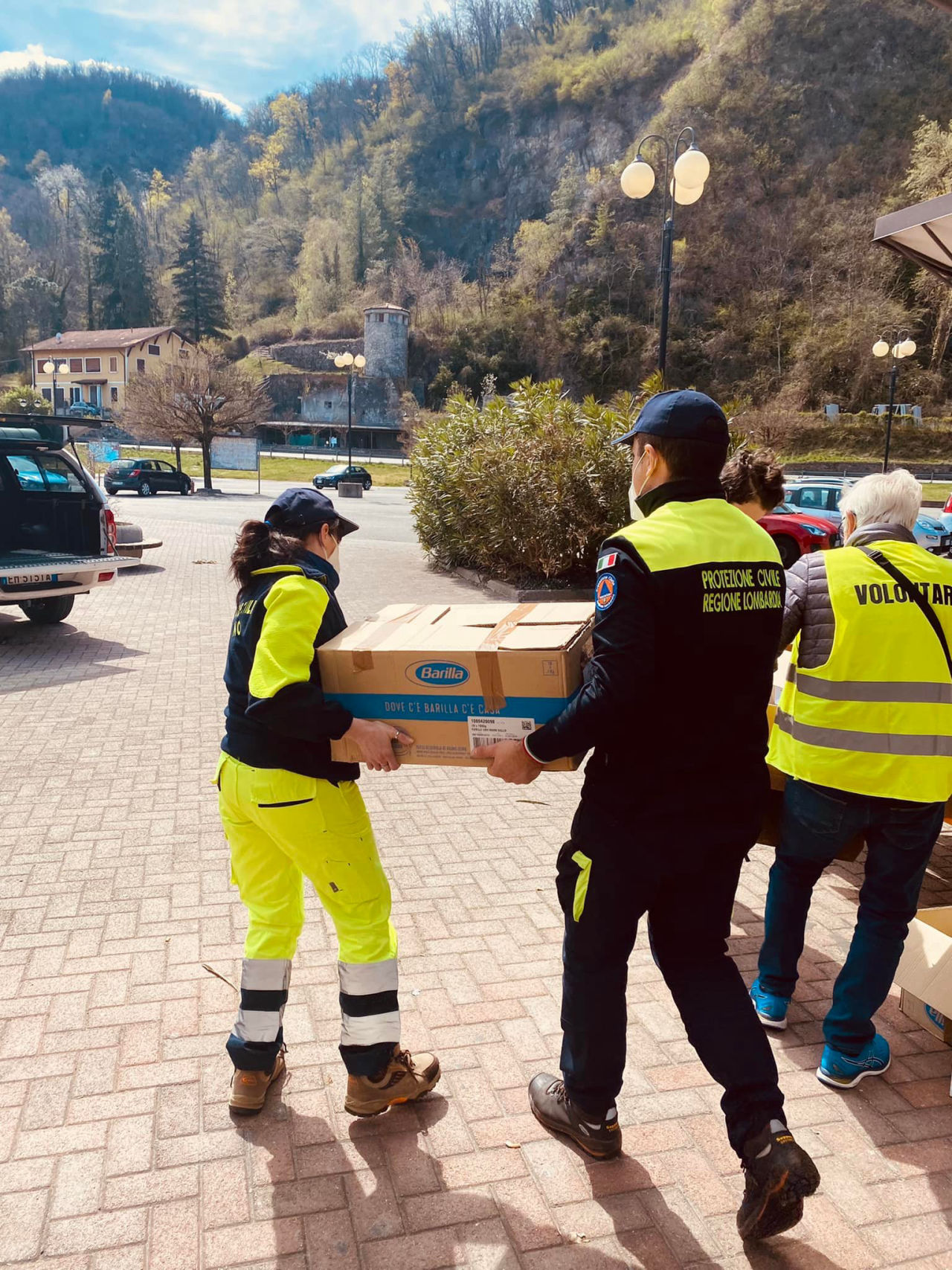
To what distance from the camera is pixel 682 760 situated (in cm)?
205

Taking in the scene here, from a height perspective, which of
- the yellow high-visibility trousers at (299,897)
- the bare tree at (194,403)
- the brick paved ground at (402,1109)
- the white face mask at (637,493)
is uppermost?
the bare tree at (194,403)

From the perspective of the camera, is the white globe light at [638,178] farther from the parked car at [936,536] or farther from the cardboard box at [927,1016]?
the cardboard box at [927,1016]

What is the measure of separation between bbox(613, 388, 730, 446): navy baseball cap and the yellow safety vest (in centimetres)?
79

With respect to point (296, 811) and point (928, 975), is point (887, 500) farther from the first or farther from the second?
point (296, 811)

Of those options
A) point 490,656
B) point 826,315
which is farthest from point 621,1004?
point 826,315

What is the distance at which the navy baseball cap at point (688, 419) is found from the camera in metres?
Result: 2.10

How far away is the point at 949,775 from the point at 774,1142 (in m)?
1.17

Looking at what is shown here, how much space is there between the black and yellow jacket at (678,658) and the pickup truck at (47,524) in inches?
311

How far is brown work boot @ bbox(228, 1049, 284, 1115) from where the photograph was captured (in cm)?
258

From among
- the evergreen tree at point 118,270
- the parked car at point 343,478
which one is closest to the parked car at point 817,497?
the parked car at point 343,478

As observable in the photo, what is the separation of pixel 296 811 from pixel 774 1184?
1.45 m

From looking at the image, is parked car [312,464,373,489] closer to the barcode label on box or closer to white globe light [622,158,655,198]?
white globe light [622,158,655,198]

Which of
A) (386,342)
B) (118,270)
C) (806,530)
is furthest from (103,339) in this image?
(806,530)

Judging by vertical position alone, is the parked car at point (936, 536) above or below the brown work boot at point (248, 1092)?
above
